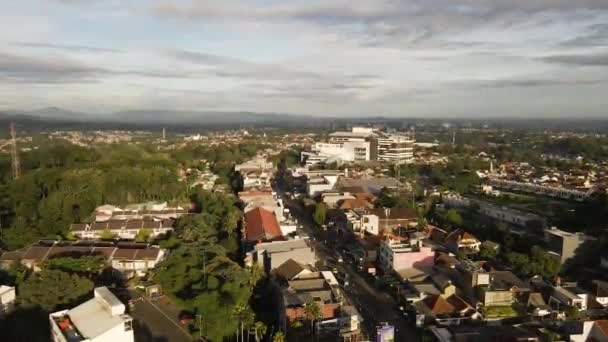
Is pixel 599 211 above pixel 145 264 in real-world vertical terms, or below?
above

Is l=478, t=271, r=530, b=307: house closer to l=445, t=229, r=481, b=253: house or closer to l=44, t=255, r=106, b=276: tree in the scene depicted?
l=445, t=229, r=481, b=253: house

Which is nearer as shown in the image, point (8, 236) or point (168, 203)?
point (8, 236)

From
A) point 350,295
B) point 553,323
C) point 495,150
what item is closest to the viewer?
point 553,323

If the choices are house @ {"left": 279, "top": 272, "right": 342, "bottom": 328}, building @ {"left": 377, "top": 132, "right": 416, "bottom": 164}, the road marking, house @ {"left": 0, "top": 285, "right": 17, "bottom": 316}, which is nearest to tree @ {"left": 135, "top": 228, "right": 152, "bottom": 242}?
the road marking

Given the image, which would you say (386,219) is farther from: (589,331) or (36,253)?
(36,253)

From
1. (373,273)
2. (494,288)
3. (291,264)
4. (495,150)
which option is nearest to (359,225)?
(373,273)

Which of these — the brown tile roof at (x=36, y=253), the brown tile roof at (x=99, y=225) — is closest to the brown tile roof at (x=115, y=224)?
the brown tile roof at (x=99, y=225)

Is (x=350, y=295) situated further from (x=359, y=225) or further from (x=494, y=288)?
(x=359, y=225)

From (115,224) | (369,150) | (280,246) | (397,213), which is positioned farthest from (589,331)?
(369,150)
